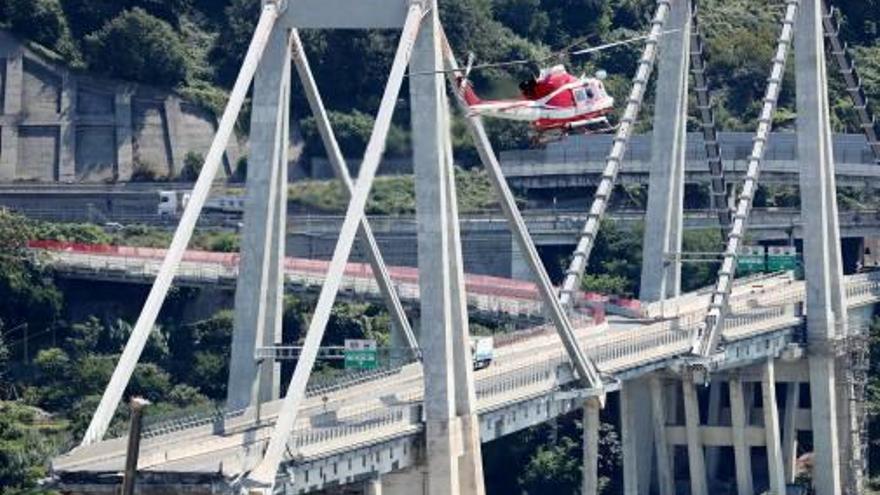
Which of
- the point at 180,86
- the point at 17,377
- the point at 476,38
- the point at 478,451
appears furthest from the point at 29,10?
the point at 478,451

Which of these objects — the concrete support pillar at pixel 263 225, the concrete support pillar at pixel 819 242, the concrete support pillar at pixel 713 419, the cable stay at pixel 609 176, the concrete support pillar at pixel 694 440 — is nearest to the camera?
the concrete support pillar at pixel 263 225

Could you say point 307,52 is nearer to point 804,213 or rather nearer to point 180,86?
point 180,86

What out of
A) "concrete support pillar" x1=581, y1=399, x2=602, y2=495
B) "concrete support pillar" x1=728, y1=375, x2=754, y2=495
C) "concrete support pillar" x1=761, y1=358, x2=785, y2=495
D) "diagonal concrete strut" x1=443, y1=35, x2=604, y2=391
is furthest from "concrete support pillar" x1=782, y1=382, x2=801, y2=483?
"diagonal concrete strut" x1=443, y1=35, x2=604, y2=391

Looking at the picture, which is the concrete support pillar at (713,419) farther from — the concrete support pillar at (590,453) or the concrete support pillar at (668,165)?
the concrete support pillar at (590,453)

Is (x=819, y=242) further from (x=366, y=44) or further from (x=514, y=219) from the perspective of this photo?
(x=366, y=44)

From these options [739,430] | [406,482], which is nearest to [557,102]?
[406,482]

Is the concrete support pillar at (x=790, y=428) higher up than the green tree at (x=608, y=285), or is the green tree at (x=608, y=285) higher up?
the green tree at (x=608, y=285)

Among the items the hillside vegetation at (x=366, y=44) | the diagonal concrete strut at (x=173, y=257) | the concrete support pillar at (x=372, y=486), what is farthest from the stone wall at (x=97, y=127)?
the concrete support pillar at (x=372, y=486)
